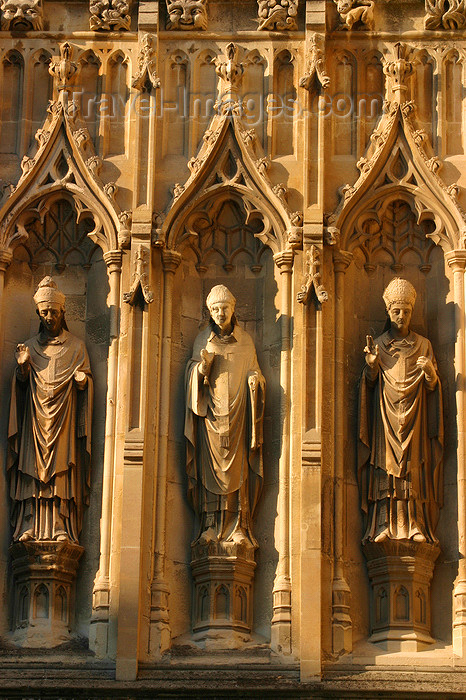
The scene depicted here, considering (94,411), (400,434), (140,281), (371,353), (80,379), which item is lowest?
(400,434)

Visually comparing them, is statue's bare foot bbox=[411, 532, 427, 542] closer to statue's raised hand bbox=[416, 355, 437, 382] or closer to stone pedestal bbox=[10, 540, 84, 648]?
statue's raised hand bbox=[416, 355, 437, 382]

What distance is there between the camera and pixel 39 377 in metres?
24.6

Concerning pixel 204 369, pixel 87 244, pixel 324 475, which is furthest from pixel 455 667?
pixel 87 244

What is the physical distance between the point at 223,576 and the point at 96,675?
1785 millimetres

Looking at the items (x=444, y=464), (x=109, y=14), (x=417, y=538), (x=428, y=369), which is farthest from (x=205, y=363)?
(x=109, y=14)

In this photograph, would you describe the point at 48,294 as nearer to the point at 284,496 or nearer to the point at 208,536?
the point at 208,536

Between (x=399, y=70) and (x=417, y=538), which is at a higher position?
(x=399, y=70)

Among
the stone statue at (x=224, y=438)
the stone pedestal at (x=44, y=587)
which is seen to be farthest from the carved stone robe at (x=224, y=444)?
the stone pedestal at (x=44, y=587)

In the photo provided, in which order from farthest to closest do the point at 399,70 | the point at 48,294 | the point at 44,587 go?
the point at 399,70 < the point at 48,294 < the point at 44,587

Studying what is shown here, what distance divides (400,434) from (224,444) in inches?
76.5

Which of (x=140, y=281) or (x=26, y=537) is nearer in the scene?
(x=26, y=537)

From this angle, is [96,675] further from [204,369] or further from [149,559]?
[204,369]

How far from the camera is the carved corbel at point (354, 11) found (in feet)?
83.8

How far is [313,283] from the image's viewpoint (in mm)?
24500
